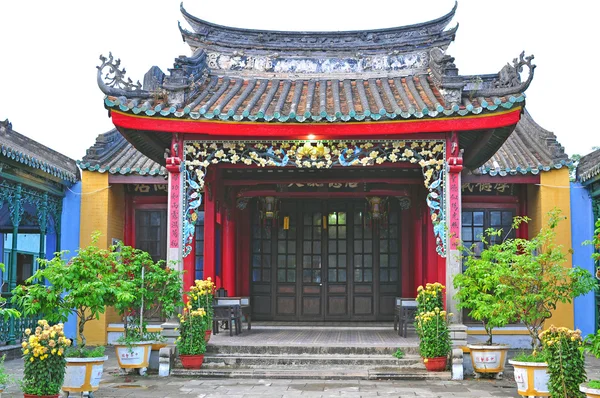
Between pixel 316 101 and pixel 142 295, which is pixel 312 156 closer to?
pixel 316 101

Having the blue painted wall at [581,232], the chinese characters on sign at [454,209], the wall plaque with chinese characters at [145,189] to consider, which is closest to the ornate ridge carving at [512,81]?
the chinese characters on sign at [454,209]

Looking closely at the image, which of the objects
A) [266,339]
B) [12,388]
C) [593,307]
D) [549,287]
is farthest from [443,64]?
[12,388]

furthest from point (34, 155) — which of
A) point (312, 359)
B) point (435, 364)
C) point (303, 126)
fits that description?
point (435, 364)

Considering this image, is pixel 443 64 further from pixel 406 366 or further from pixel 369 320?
pixel 369 320

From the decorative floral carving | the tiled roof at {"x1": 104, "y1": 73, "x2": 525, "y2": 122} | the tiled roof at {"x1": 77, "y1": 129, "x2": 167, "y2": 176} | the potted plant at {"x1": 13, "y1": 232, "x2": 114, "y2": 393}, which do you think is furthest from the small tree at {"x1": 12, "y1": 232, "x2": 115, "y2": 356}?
the tiled roof at {"x1": 77, "y1": 129, "x2": 167, "y2": 176}

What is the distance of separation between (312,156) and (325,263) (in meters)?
4.17

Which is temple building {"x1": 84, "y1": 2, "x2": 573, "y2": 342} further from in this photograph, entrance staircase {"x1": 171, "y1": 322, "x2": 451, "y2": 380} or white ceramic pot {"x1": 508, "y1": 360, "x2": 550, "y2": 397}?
white ceramic pot {"x1": 508, "y1": 360, "x2": 550, "y2": 397}

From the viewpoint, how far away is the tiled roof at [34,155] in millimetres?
10172

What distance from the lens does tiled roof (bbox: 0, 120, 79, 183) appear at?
33.4 ft

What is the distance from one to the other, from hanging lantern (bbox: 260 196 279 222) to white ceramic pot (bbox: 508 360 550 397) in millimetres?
6426

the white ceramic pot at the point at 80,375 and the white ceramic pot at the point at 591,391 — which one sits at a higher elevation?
the white ceramic pot at the point at 591,391

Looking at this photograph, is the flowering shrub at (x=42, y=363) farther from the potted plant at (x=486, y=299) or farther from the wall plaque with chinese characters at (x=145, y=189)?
the wall plaque with chinese characters at (x=145, y=189)

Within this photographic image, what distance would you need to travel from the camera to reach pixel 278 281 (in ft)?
43.7

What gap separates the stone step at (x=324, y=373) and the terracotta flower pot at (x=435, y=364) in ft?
0.26
